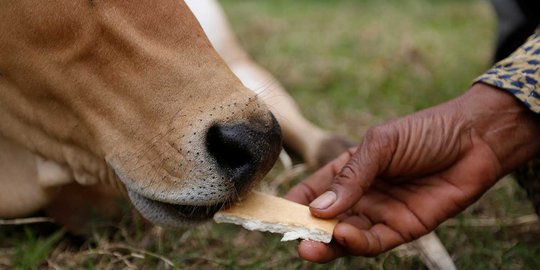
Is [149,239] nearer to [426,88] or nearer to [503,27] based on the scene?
[503,27]

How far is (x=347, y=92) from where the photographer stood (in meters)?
3.13

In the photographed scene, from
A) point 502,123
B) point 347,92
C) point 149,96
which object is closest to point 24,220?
point 149,96

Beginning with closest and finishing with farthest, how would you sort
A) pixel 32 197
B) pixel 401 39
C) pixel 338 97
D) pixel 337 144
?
pixel 32 197, pixel 337 144, pixel 338 97, pixel 401 39

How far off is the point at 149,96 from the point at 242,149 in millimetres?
226

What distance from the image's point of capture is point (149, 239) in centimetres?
189

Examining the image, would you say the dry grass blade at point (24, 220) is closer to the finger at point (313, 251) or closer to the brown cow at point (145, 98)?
the brown cow at point (145, 98)

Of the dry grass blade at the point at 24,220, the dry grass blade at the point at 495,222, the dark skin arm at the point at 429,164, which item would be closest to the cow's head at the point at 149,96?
the dark skin arm at the point at 429,164

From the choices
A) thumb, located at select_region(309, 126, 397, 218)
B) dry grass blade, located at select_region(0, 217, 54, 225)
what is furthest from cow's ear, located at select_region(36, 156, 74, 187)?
thumb, located at select_region(309, 126, 397, 218)

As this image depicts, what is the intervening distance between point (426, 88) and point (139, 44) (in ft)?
6.22

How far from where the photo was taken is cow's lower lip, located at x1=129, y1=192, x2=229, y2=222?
5.06ft

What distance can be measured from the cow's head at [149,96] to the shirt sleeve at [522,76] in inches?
22.8

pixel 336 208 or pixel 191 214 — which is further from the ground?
pixel 191 214

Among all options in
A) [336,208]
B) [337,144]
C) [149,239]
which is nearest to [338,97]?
[337,144]

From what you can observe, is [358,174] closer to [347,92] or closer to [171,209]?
[171,209]
